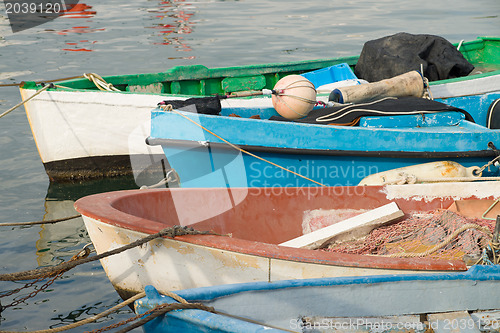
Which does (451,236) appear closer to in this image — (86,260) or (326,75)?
(86,260)

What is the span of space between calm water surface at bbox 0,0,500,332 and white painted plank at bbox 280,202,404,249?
158 centimetres

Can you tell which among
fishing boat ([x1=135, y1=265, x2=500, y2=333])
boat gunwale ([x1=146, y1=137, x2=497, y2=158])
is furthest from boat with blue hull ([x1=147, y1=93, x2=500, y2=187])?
fishing boat ([x1=135, y1=265, x2=500, y2=333])

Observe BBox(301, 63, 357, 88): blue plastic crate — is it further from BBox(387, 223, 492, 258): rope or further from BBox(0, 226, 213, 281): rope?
BBox(0, 226, 213, 281): rope

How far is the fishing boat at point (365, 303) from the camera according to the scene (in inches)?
141

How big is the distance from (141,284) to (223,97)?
12.3ft

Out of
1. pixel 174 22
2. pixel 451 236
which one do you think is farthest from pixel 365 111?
pixel 174 22

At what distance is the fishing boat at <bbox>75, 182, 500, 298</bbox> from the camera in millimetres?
3967

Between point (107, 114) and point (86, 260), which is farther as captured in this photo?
point (107, 114)

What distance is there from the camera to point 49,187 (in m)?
8.09

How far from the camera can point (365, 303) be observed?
12.3 feet

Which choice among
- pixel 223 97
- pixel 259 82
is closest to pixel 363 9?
pixel 259 82

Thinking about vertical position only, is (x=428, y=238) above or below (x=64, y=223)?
above

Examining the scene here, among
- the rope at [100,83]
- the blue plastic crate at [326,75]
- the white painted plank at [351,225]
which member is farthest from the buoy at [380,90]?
the rope at [100,83]

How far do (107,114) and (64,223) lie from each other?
1.60 meters
